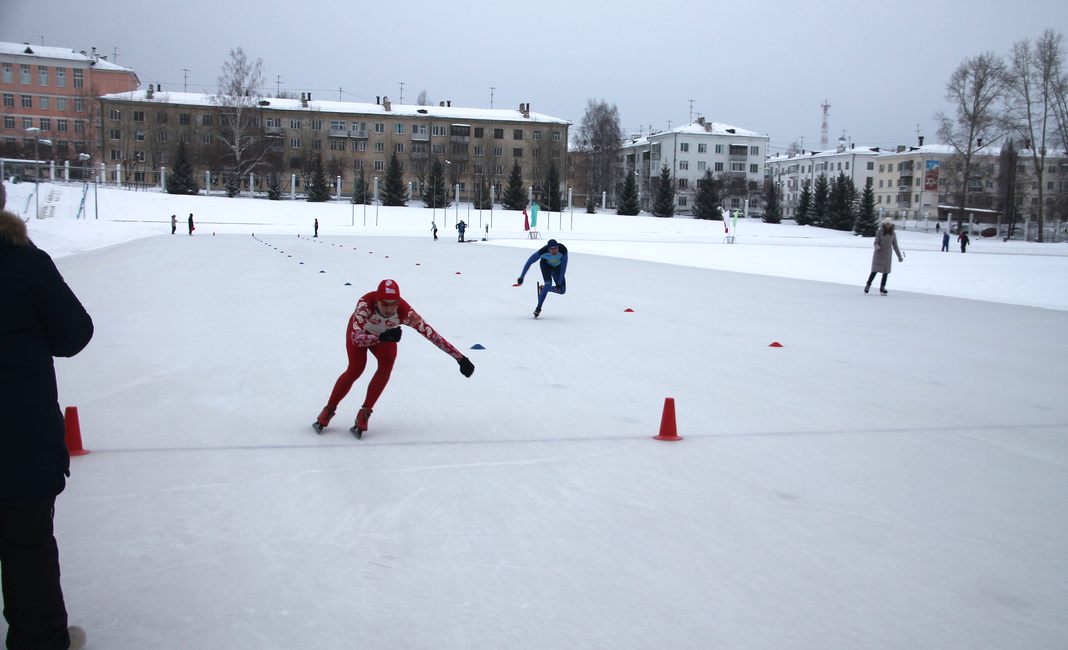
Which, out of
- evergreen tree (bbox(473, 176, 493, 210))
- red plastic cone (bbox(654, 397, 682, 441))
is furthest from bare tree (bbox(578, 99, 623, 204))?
red plastic cone (bbox(654, 397, 682, 441))

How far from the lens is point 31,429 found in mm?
2693

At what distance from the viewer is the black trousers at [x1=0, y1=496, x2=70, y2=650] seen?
2.72m

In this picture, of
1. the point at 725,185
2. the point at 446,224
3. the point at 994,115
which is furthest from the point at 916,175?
the point at 446,224

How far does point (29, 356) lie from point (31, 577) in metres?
0.73

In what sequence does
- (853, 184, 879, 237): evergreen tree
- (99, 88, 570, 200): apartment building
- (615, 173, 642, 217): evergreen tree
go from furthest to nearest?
(99, 88, 570, 200): apartment building
(615, 173, 642, 217): evergreen tree
(853, 184, 879, 237): evergreen tree

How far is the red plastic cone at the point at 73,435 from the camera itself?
5.36 m

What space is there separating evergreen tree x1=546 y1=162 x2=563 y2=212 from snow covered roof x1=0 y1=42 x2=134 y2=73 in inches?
2196

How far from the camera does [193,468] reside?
5.15m

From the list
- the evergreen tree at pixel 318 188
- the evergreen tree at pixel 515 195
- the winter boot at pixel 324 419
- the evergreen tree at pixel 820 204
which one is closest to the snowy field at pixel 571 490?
the winter boot at pixel 324 419

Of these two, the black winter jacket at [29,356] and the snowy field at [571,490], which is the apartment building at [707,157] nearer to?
the snowy field at [571,490]

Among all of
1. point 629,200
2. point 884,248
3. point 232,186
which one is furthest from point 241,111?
point 884,248

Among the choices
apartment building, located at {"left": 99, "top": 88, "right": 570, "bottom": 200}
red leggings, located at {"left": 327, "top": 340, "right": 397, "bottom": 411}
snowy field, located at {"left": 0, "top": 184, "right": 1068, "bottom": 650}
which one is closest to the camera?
snowy field, located at {"left": 0, "top": 184, "right": 1068, "bottom": 650}

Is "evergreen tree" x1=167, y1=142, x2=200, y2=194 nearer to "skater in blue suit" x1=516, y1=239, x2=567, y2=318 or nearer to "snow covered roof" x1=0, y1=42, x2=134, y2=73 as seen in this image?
"snow covered roof" x1=0, y1=42, x2=134, y2=73

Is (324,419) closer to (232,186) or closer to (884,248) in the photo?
(884,248)
